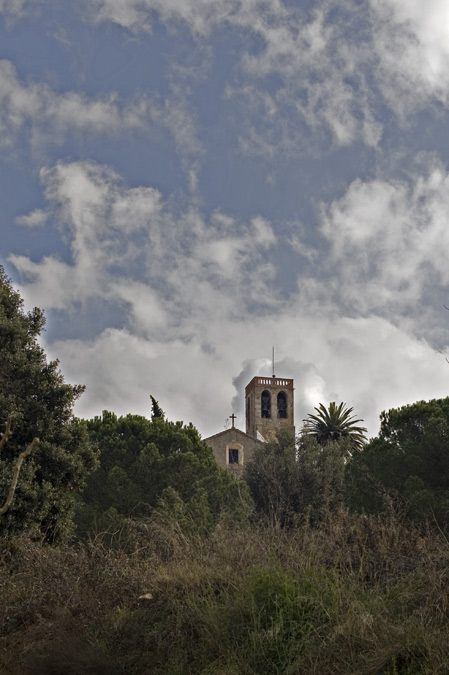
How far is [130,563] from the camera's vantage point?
33.8ft

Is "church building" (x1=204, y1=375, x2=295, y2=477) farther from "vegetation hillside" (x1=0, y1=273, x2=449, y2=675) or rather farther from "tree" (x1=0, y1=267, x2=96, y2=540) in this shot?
"vegetation hillside" (x1=0, y1=273, x2=449, y2=675)

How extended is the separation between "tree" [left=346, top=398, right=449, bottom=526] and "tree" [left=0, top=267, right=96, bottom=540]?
445 inches

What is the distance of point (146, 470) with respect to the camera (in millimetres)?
29297

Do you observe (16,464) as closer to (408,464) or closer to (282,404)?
(408,464)

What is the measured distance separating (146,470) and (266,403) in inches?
1385

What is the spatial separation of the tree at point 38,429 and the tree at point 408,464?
11.3 metres

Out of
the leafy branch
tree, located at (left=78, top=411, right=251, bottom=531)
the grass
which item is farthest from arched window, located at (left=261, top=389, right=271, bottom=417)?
the leafy branch

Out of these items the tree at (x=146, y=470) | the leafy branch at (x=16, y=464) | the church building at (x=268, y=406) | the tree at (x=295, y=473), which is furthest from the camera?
the church building at (x=268, y=406)

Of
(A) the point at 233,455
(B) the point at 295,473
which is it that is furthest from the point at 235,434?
(B) the point at 295,473

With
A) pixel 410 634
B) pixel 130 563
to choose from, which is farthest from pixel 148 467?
pixel 410 634

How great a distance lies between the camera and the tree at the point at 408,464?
23859 mm

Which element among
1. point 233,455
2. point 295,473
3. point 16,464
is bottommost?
point 16,464

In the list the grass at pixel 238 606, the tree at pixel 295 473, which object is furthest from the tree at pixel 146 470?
the grass at pixel 238 606

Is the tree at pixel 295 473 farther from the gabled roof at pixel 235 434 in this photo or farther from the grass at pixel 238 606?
the grass at pixel 238 606
